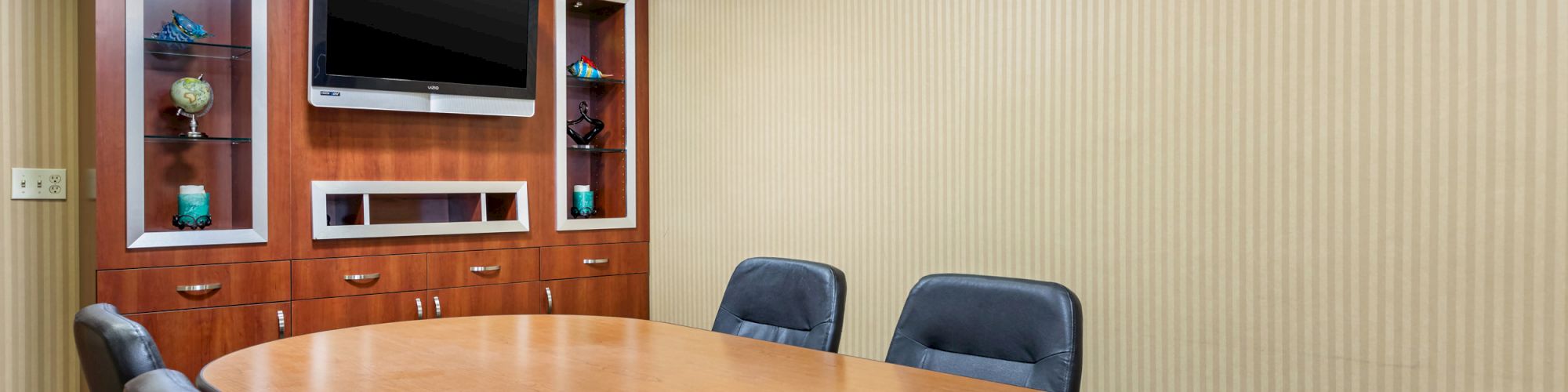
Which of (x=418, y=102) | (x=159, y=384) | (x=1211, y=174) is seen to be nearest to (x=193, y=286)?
(x=418, y=102)

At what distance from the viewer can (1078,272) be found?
2.73 meters

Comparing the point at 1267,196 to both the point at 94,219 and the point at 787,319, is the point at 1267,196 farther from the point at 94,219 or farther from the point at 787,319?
the point at 94,219

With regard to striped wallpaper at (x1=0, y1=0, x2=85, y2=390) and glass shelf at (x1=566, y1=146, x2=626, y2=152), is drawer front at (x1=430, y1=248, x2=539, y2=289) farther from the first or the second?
striped wallpaper at (x1=0, y1=0, x2=85, y2=390)

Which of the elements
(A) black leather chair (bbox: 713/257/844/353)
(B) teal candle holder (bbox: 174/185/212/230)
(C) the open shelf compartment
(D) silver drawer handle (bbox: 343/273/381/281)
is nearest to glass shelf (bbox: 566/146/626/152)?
(C) the open shelf compartment

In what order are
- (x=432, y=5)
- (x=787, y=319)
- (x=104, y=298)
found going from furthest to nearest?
(x=432, y=5), (x=104, y=298), (x=787, y=319)

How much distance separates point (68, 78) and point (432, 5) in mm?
1278

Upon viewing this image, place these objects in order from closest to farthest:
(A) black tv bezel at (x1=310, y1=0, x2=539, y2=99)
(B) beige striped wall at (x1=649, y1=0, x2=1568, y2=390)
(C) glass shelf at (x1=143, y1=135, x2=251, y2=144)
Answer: (B) beige striped wall at (x1=649, y1=0, x2=1568, y2=390) < (C) glass shelf at (x1=143, y1=135, x2=251, y2=144) < (A) black tv bezel at (x1=310, y1=0, x2=539, y2=99)

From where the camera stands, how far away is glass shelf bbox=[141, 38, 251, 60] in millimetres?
3143

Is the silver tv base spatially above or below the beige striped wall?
above

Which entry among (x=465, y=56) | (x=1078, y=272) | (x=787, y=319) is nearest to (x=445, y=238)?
(x=465, y=56)

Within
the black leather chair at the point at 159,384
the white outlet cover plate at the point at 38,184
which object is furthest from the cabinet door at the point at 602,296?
the black leather chair at the point at 159,384

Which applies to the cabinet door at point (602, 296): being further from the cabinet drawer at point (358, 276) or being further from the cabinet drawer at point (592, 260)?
the cabinet drawer at point (358, 276)

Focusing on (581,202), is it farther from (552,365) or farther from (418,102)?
(552,365)

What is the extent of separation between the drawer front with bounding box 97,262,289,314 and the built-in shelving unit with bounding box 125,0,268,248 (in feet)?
0.35
